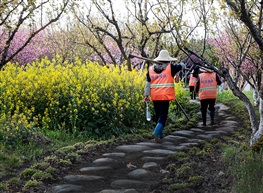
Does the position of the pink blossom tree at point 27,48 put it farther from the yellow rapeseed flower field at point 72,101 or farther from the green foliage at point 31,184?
the green foliage at point 31,184

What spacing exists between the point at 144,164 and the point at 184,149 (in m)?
1.42

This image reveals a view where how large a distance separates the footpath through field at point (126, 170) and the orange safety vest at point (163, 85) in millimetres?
981

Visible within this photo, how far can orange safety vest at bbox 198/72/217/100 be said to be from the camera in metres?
11.9

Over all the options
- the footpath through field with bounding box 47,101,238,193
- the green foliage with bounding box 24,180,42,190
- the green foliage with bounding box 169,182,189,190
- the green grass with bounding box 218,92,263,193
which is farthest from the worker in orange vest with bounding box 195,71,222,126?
the green foliage with bounding box 24,180,42,190

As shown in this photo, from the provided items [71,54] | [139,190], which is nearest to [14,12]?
[139,190]

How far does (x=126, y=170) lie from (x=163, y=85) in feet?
9.30

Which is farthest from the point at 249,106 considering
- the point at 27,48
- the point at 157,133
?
the point at 27,48

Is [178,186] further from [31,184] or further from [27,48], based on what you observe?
[27,48]

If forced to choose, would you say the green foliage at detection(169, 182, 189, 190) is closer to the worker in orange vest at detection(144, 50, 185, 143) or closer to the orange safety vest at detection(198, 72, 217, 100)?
the worker in orange vest at detection(144, 50, 185, 143)

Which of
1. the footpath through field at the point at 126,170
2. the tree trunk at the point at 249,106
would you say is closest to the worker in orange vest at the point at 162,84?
the footpath through field at the point at 126,170

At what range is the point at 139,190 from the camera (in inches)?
223

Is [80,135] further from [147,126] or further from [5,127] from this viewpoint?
[147,126]

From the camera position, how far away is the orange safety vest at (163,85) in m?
8.90

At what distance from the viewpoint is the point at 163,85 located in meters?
8.91
